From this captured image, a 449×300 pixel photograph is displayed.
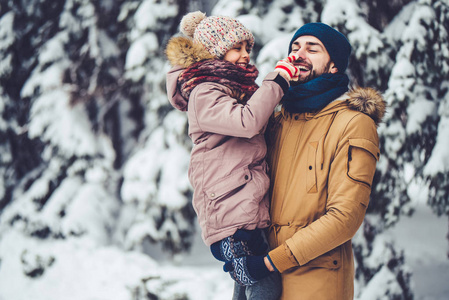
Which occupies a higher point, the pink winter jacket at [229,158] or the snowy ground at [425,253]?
the pink winter jacket at [229,158]

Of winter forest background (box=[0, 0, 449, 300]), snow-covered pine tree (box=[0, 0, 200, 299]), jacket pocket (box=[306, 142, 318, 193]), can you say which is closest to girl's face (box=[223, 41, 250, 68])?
jacket pocket (box=[306, 142, 318, 193])

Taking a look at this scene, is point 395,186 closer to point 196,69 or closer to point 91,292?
point 196,69

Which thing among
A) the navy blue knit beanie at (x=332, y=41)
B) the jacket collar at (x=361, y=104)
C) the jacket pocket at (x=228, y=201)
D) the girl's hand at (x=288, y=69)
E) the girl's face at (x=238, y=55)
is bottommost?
the jacket pocket at (x=228, y=201)

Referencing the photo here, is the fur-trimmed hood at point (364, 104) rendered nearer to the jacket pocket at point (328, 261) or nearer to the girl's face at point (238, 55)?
the girl's face at point (238, 55)

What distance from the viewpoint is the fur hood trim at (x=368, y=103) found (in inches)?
63.8

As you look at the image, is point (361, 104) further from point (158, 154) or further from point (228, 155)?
point (158, 154)

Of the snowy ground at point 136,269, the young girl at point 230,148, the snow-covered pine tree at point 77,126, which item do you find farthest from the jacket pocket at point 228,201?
the snow-covered pine tree at point 77,126

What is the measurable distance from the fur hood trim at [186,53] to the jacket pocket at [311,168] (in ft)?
2.24

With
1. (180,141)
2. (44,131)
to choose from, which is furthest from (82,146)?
(180,141)

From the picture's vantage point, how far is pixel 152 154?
486 cm

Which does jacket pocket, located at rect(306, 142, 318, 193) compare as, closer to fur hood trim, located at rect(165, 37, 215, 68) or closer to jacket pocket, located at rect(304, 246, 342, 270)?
jacket pocket, located at rect(304, 246, 342, 270)

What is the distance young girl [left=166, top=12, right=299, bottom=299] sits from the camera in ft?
5.16

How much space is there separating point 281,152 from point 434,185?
2.15 meters

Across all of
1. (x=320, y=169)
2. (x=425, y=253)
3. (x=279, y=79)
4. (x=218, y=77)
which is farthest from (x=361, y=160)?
(x=425, y=253)
